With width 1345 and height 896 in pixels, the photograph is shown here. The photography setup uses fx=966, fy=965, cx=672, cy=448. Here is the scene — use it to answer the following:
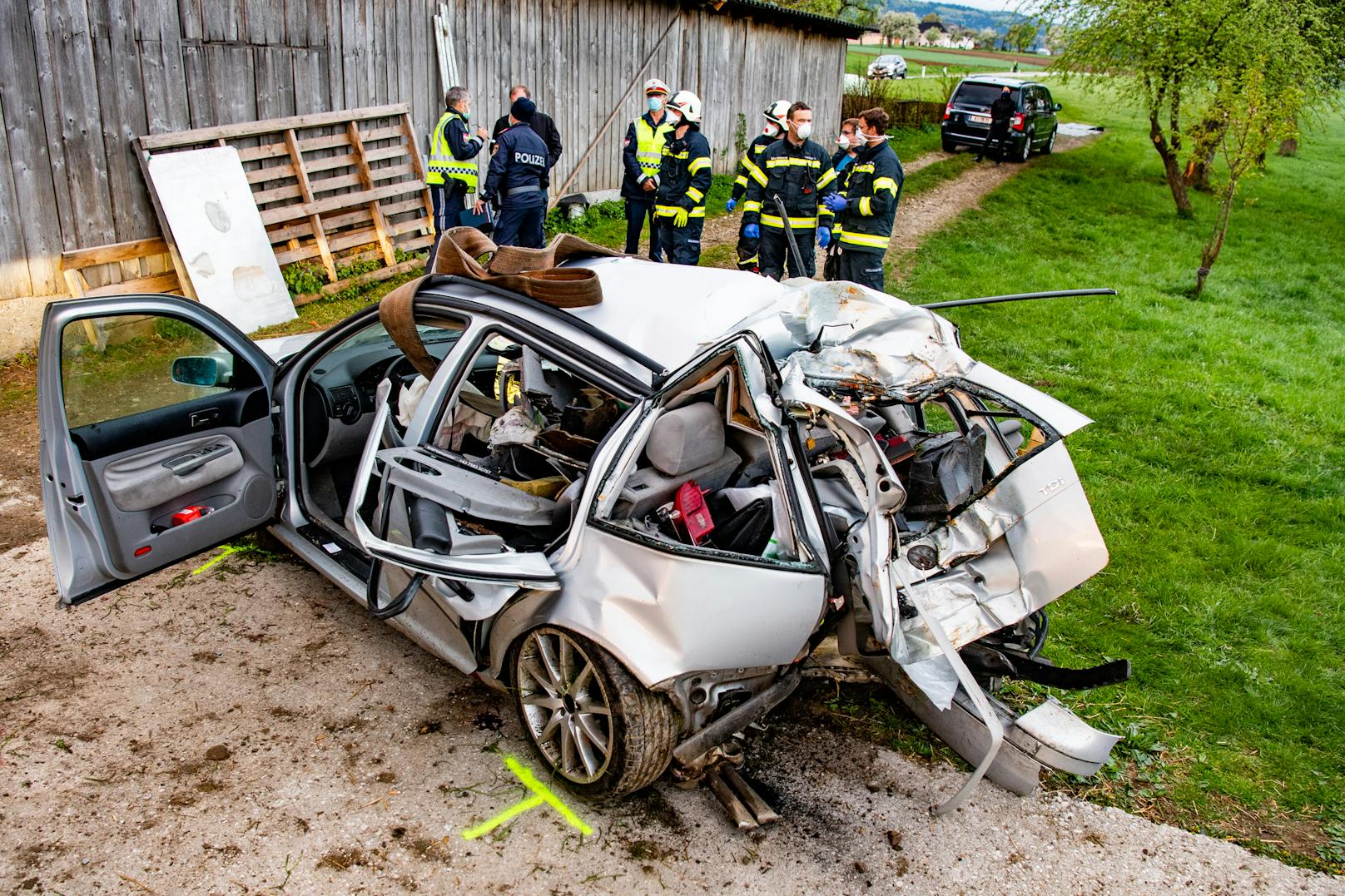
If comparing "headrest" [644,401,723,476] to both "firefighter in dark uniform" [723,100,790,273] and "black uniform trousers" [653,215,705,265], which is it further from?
"black uniform trousers" [653,215,705,265]

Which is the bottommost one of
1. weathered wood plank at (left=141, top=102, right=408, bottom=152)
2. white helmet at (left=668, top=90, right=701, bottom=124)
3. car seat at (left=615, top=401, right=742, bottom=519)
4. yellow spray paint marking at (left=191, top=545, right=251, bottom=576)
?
yellow spray paint marking at (left=191, top=545, right=251, bottom=576)

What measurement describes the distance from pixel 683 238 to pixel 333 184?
11.4 feet

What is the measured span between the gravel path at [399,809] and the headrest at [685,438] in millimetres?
1206

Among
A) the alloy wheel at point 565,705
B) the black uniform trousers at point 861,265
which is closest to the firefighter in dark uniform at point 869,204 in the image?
the black uniform trousers at point 861,265

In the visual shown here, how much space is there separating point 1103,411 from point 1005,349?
58.4 inches

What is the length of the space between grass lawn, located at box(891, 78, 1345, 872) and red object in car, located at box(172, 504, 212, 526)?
11.9 ft

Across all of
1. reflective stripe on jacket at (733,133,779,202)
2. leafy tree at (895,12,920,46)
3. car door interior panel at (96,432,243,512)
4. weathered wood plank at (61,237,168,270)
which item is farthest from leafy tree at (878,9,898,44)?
car door interior panel at (96,432,243,512)

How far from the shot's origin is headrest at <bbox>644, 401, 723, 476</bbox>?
321cm

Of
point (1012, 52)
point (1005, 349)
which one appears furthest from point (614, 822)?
point (1012, 52)

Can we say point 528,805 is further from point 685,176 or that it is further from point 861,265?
point 685,176

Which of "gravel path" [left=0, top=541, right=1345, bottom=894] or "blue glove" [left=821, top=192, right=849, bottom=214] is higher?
"blue glove" [left=821, top=192, right=849, bottom=214]

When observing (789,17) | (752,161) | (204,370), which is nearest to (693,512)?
(204,370)

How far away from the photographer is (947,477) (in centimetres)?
346

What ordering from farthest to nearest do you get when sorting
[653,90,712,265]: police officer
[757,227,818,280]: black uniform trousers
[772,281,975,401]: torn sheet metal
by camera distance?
[653,90,712,265]: police officer → [757,227,818,280]: black uniform trousers → [772,281,975,401]: torn sheet metal
